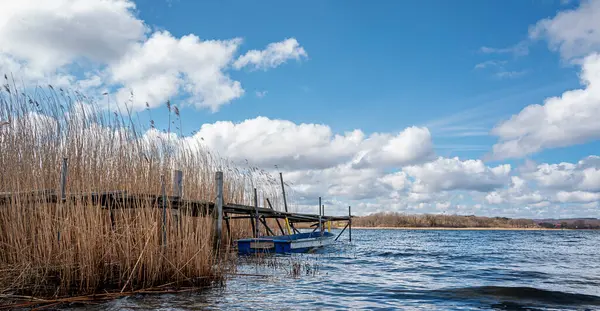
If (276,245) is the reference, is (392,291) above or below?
below

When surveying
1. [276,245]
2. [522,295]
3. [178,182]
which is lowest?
[522,295]

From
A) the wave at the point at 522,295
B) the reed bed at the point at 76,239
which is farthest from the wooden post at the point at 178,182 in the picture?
the wave at the point at 522,295

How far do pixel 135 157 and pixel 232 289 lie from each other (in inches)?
158

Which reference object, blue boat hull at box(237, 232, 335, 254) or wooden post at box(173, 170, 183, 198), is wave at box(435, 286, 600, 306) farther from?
wooden post at box(173, 170, 183, 198)

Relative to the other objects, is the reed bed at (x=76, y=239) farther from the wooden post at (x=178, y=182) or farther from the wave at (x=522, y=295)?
the wave at (x=522, y=295)

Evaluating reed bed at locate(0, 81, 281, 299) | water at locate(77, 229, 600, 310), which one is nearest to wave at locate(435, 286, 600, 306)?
water at locate(77, 229, 600, 310)

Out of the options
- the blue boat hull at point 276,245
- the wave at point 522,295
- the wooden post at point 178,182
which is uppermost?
the wooden post at point 178,182

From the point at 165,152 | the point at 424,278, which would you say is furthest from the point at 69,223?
the point at 424,278

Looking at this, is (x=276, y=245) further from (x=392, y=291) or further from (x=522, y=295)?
(x=522, y=295)

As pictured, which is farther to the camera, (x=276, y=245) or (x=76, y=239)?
(x=276, y=245)

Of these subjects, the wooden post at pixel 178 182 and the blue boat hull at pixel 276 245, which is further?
the blue boat hull at pixel 276 245

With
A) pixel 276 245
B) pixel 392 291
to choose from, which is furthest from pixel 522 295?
pixel 276 245

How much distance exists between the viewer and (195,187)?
12422 millimetres

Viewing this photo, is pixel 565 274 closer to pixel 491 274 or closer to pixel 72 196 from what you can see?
pixel 491 274
